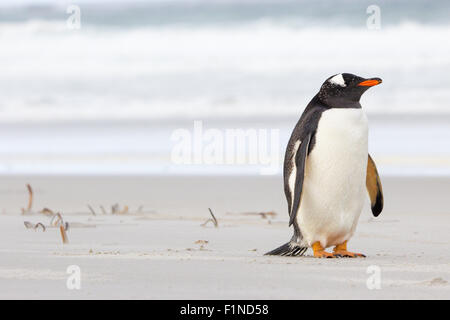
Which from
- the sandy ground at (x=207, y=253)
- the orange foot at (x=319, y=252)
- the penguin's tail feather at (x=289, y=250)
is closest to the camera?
the sandy ground at (x=207, y=253)

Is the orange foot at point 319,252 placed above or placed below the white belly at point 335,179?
below

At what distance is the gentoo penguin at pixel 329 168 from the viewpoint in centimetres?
568

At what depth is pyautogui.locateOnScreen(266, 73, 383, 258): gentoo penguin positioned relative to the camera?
18.6ft

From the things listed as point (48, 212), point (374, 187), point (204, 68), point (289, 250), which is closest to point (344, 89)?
point (374, 187)

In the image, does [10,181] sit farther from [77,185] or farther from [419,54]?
[419,54]

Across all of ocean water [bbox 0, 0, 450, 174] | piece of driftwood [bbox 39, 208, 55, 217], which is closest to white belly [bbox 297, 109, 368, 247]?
piece of driftwood [bbox 39, 208, 55, 217]

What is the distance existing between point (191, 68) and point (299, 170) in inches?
667

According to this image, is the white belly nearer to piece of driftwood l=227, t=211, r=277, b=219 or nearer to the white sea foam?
piece of driftwood l=227, t=211, r=277, b=219

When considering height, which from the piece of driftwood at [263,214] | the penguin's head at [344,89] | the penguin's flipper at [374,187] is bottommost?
the piece of driftwood at [263,214]

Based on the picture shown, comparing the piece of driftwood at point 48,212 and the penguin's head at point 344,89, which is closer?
the penguin's head at point 344,89

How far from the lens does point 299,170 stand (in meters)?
5.68

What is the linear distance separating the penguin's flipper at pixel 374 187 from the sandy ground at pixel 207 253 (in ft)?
0.96

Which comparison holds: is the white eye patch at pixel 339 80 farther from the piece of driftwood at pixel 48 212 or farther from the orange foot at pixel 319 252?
the piece of driftwood at pixel 48 212

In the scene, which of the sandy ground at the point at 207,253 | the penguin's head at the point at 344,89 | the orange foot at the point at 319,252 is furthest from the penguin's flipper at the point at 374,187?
the penguin's head at the point at 344,89
